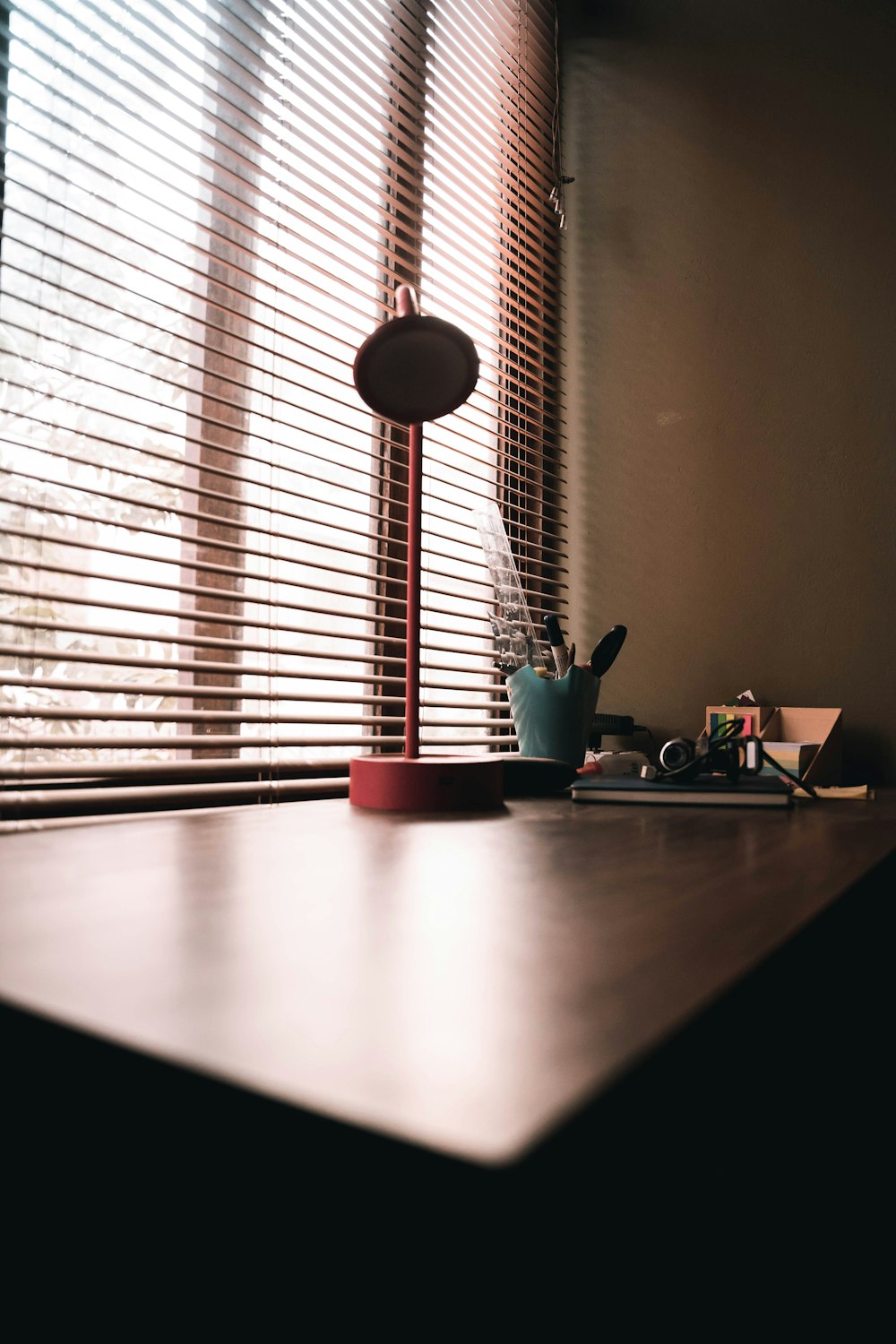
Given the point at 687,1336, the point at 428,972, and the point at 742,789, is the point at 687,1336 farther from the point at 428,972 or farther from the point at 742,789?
the point at 742,789

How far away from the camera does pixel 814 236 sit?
177 cm

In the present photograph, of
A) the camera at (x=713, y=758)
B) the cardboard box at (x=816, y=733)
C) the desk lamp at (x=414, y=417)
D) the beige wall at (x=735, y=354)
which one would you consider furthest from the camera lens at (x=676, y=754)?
the beige wall at (x=735, y=354)

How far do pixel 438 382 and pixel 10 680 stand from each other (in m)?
0.56

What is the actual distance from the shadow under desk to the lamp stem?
0.33 m

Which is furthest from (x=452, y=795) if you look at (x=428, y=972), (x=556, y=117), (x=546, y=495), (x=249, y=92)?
(x=556, y=117)

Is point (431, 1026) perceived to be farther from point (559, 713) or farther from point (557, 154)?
point (557, 154)

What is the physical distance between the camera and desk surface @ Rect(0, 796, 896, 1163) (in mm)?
263

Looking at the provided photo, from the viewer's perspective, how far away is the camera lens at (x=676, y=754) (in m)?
1.17

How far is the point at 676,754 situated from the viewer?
3.85 ft

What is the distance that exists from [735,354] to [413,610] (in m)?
1.16

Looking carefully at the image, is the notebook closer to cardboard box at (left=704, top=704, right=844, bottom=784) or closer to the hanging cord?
cardboard box at (left=704, top=704, right=844, bottom=784)

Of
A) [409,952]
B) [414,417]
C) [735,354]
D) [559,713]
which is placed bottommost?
[409,952]

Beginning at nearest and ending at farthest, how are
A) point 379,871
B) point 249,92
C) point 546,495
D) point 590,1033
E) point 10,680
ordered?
point 590,1033
point 379,871
point 10,680
point 249,92
point 546,495

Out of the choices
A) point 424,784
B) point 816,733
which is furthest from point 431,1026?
point 816,733
